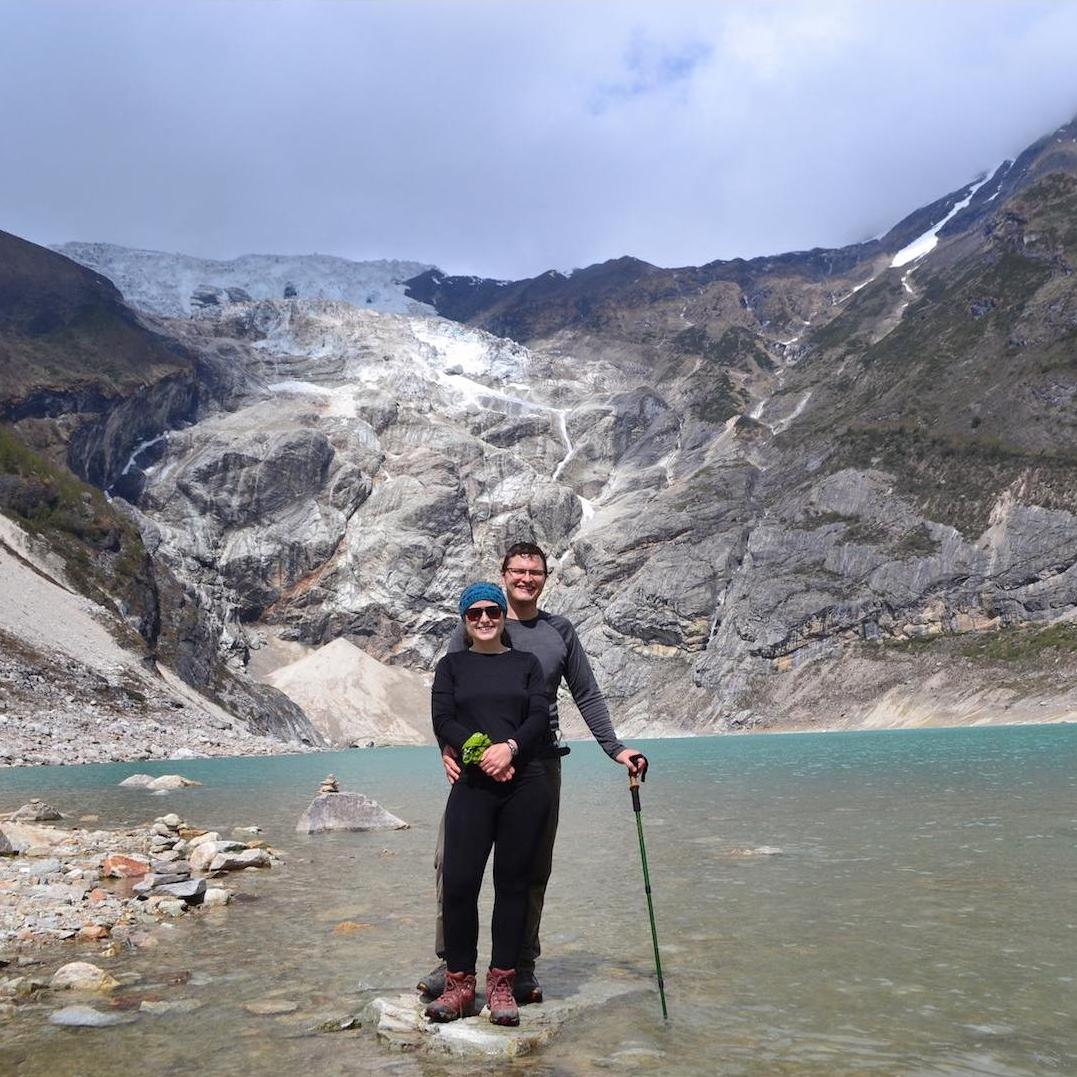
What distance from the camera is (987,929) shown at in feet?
31.3

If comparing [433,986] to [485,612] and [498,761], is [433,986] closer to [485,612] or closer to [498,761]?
[498,761]

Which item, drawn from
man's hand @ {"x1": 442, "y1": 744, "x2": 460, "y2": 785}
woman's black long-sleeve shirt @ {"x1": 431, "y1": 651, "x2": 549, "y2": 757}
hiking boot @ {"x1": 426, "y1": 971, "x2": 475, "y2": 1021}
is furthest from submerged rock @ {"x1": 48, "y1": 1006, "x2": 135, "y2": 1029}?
woman's black long-sleeve shirt @ {"x1": 431, "y1": 651, "x2": 549, "y2": 757}

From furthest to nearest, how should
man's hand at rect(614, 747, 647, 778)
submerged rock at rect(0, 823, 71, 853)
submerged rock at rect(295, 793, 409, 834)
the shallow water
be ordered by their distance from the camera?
submerged rock at rect(295, 793, 409, 834)
submerged rock at rect(0, 823, 71, 853)
man's hand at rect(614, 747, 647, 778)
the shallow water

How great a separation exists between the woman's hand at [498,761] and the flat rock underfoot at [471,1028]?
1.76m

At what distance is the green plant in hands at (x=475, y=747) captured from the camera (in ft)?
21.7

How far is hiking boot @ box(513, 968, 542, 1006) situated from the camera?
23.8ft

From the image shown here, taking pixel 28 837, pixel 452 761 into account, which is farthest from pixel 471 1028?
pixel 28 837

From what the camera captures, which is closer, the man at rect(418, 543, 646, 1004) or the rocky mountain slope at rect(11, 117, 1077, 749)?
the man at rect(418, 543, 646, 1004)

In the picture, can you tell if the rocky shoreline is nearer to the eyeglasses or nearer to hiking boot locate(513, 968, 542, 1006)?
hiking boot locate(513, 968, 542, 1006)

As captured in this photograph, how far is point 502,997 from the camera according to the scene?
22.2 feet

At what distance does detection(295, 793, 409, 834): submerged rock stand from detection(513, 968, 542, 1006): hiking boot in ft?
48.2

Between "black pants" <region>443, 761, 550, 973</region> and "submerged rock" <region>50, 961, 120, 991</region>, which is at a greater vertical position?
"black pants" <region>443, 761, 550, 973</region>

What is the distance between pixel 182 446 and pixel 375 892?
19302 cm

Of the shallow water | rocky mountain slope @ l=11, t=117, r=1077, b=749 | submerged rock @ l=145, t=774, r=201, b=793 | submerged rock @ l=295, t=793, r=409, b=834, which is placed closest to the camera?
the shallow water
